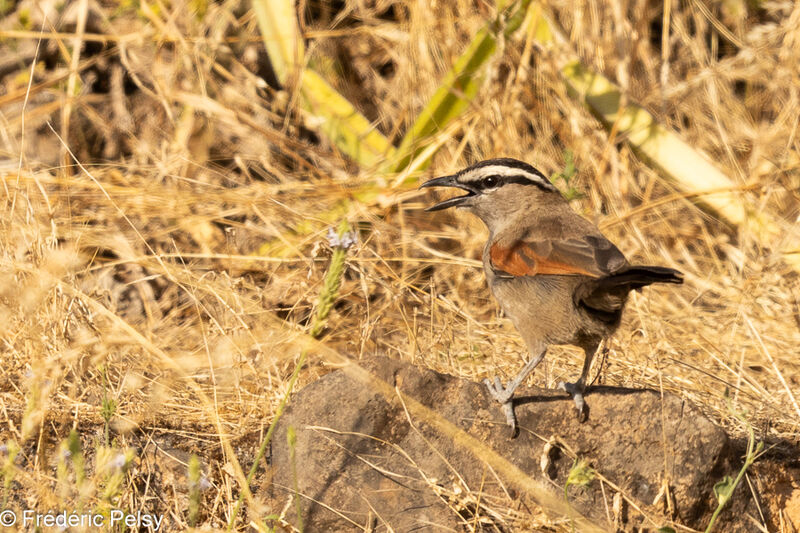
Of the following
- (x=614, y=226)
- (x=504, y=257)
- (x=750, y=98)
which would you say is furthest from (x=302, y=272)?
(x=750, y=98)

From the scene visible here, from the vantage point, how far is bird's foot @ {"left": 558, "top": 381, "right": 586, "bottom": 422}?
3.51 metres

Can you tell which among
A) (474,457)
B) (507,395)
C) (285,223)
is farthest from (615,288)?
(285,223)

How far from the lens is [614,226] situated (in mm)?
5938

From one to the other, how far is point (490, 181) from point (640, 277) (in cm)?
138

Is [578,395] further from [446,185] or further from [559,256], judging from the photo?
[446,185]

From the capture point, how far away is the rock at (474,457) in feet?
10.9

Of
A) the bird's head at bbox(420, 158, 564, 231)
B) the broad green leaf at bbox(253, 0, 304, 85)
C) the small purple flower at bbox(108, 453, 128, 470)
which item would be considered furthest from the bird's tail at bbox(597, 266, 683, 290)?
the broad green leaf at bbox(253, 0, 304, 85)

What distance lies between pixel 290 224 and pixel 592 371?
6.91 ft

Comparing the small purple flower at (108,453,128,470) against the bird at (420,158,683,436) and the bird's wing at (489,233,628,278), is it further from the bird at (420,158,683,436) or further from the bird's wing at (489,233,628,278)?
the bird's wing at (489,233,628,278)

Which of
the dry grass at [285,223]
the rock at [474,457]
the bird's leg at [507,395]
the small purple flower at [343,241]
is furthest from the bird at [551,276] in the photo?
the small purple flower at [343,241]

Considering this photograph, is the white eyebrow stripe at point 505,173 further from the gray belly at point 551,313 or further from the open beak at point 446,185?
the gray belly at point 551,313

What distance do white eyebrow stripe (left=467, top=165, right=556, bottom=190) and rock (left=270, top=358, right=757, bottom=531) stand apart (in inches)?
48.8

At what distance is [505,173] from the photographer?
4.42 meters

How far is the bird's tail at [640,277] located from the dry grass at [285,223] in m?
0.92
